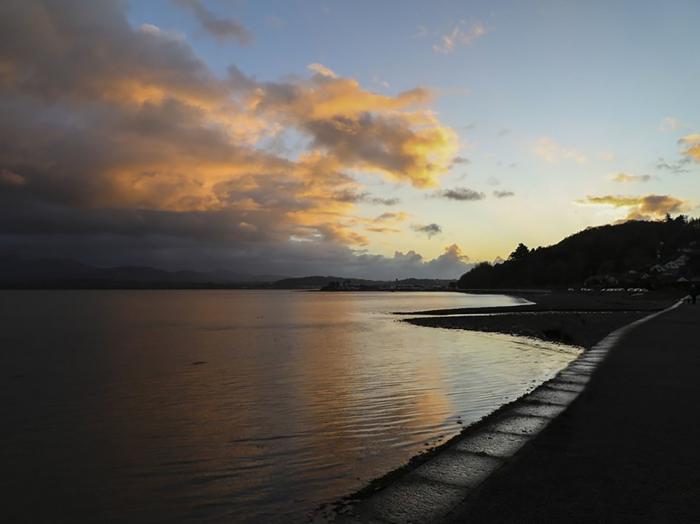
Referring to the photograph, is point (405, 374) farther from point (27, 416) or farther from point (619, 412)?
point (27, 416)

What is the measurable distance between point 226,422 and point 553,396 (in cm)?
813

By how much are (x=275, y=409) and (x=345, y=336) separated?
25.7 meters

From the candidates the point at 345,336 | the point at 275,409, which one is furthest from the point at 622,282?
the point at 275,409

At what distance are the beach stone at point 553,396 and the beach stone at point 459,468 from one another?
439 cm

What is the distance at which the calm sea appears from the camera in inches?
325

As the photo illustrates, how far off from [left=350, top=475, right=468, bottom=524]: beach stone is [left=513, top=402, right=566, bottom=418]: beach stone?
449 centimetres

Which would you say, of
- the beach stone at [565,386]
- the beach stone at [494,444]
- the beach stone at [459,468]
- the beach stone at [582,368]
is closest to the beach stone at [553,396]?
the beach stone at [565,386]

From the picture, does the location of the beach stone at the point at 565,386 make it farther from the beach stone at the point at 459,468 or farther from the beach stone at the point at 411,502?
the beach stone at the point at 411,502

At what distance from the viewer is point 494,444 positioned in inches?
341

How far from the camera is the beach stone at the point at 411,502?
5.96m

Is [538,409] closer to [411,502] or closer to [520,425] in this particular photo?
[520,425]

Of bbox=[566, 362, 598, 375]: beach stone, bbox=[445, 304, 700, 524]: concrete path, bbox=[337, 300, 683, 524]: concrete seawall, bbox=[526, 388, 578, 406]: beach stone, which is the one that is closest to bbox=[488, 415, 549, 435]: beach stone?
bbox=[337, 300, 683, 524]: concrete seawall

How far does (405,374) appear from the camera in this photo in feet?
68.5

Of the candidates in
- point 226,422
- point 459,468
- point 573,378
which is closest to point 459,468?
point 459,468
